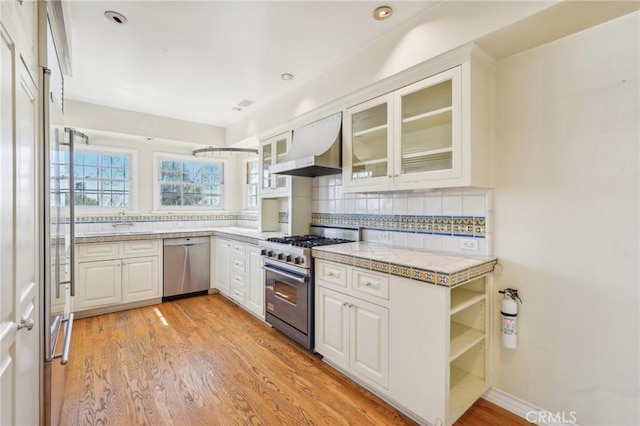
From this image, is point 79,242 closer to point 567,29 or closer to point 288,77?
point 288,77

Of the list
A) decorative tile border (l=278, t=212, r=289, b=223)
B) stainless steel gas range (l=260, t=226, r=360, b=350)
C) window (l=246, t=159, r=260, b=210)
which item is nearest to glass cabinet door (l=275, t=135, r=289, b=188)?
decorative tile border (l=278, t=212, r=289, b=223)

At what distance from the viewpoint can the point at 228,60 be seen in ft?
8.62

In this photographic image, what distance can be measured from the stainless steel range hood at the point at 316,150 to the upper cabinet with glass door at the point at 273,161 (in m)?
0.29

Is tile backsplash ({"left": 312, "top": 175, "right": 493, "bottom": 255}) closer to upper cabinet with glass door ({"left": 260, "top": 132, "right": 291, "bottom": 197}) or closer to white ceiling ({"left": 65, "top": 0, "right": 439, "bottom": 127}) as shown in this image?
upper cabinet with glass door ({"left": 260, "top": 132, "right": 291, "bottom": 197})

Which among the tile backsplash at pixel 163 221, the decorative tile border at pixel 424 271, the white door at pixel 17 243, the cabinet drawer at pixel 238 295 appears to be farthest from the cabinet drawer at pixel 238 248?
the white door at pixel 17 243

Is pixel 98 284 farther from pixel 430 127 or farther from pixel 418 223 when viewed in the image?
pixel 430 127

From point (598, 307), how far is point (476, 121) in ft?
4.14

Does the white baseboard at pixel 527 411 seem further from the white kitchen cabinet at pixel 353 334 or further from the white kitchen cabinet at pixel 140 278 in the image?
the white kitchen cabinet at pixel 140 278

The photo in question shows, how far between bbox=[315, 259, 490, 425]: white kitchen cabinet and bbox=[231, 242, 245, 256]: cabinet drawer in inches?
59.7

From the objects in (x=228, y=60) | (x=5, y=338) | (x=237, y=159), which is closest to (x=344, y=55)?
(x=228, y=60)

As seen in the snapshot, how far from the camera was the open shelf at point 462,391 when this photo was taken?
1731mm

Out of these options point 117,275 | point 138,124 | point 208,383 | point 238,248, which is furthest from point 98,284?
point 208,383

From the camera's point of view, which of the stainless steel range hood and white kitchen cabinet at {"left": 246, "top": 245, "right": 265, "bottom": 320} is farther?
white kitchen cabinet at {"left": 246, "top": 245, "right": 265, "bottom": 320}

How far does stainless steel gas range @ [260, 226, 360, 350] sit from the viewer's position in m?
2.50
